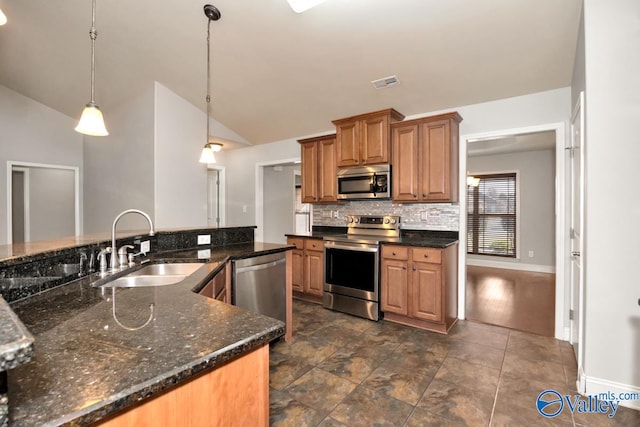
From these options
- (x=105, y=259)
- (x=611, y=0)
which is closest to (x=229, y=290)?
(x=105, y=259)

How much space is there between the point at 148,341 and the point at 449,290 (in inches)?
118

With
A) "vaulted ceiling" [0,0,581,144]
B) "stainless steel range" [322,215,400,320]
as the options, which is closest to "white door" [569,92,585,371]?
"vaulted ceiling" [0,0,581,144]

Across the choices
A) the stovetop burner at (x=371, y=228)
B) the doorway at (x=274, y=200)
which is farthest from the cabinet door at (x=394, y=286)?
the doorway at (x=274, y=200)

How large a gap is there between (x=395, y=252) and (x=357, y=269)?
50cm

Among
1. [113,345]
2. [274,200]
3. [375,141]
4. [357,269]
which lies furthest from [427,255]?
[274,200]

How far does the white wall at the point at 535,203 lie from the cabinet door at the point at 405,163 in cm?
396

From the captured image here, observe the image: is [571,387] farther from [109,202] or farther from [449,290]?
[109,202]

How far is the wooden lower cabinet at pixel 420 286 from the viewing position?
3070 millimetres

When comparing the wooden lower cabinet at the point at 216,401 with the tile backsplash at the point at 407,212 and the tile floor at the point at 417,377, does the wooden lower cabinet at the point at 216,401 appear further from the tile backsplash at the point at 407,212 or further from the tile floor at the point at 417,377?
the tile backsplash at the point at 407,212

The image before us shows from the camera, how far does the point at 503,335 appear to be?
304 cm

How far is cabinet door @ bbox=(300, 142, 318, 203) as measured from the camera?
4332mm

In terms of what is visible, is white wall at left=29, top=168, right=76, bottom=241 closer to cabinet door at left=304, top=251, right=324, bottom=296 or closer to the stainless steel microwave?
cabinet door at left=304, top=251, right=324, bottom=296

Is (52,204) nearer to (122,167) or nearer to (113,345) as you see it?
(122,167)

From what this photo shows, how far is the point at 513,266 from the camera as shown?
6.28 m
